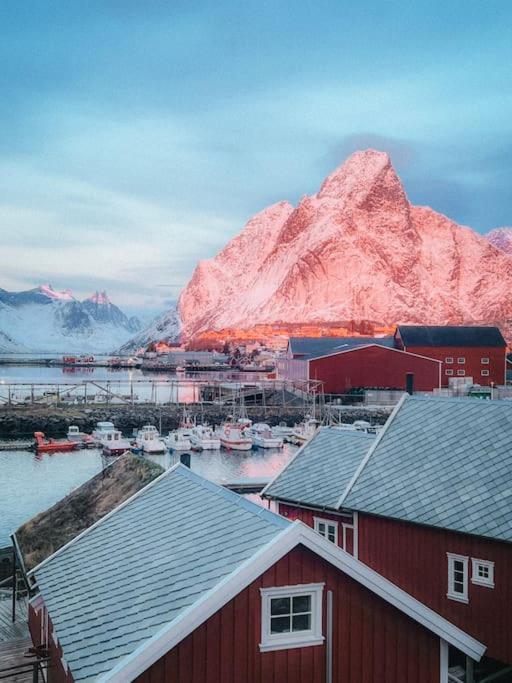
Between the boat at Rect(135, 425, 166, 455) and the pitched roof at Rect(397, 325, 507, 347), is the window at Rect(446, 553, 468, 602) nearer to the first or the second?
the boat at Rect(135, 425, 166, 455)

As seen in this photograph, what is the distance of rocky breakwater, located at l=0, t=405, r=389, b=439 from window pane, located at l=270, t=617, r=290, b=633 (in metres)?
47.3

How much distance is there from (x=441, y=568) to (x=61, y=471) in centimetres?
3181

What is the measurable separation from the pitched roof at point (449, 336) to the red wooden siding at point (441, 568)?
54793 mm

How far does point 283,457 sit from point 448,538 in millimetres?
34696

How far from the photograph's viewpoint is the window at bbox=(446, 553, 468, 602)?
9.73m

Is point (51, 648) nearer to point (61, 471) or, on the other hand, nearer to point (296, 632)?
point (296, 632)

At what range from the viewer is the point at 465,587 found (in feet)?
31.8

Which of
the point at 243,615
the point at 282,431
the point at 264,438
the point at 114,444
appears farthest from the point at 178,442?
the point at 243,615

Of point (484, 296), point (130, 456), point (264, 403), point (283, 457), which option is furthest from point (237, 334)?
point (130, 456)

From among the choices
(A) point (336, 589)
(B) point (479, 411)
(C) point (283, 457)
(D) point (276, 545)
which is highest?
(B) point (479, 411)

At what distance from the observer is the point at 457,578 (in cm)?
986

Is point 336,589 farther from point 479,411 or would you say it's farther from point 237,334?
point 237,334

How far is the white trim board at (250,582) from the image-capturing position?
18.8 feet

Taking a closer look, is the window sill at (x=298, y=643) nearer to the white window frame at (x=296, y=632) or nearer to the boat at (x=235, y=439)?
the white window frame at (x=296, y=632)
